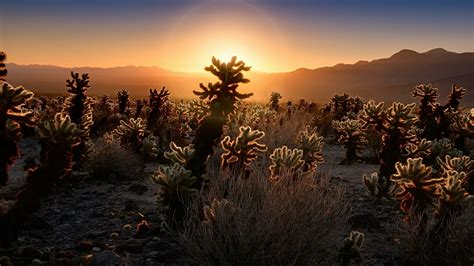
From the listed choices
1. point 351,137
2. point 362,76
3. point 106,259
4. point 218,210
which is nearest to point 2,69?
point 106,259

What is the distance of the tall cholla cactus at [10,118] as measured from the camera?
5422mm

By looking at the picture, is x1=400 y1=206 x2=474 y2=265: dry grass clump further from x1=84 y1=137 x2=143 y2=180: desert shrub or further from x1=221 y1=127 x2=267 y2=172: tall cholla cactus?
x1=84 y1=137 x2=143 y2=180: desert shrub

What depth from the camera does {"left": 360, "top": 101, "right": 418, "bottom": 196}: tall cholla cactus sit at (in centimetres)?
870

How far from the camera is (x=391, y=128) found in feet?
29.0

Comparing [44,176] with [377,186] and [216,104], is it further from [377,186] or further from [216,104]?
[377,186]

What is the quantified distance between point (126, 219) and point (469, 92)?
358 feet

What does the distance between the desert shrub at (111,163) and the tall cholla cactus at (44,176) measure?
395 cm

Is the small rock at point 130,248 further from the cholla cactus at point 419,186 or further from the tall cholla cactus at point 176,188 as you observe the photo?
the cholla cactus at point 419,186

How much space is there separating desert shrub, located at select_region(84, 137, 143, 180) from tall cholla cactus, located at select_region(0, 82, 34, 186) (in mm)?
4281

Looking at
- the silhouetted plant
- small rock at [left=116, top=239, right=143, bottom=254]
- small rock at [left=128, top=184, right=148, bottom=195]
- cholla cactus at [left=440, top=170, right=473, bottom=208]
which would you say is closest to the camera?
small rock at [left=116, top=239, right=143, bottom=254]

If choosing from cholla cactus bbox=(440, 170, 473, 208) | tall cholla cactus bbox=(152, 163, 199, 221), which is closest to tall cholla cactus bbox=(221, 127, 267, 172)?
tall cholla cactus bbox=(152, 163, 199, 221)

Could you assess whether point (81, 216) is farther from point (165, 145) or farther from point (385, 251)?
point (165, 145)

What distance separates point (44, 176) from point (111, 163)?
4.21m

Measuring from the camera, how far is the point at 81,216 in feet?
23.6
